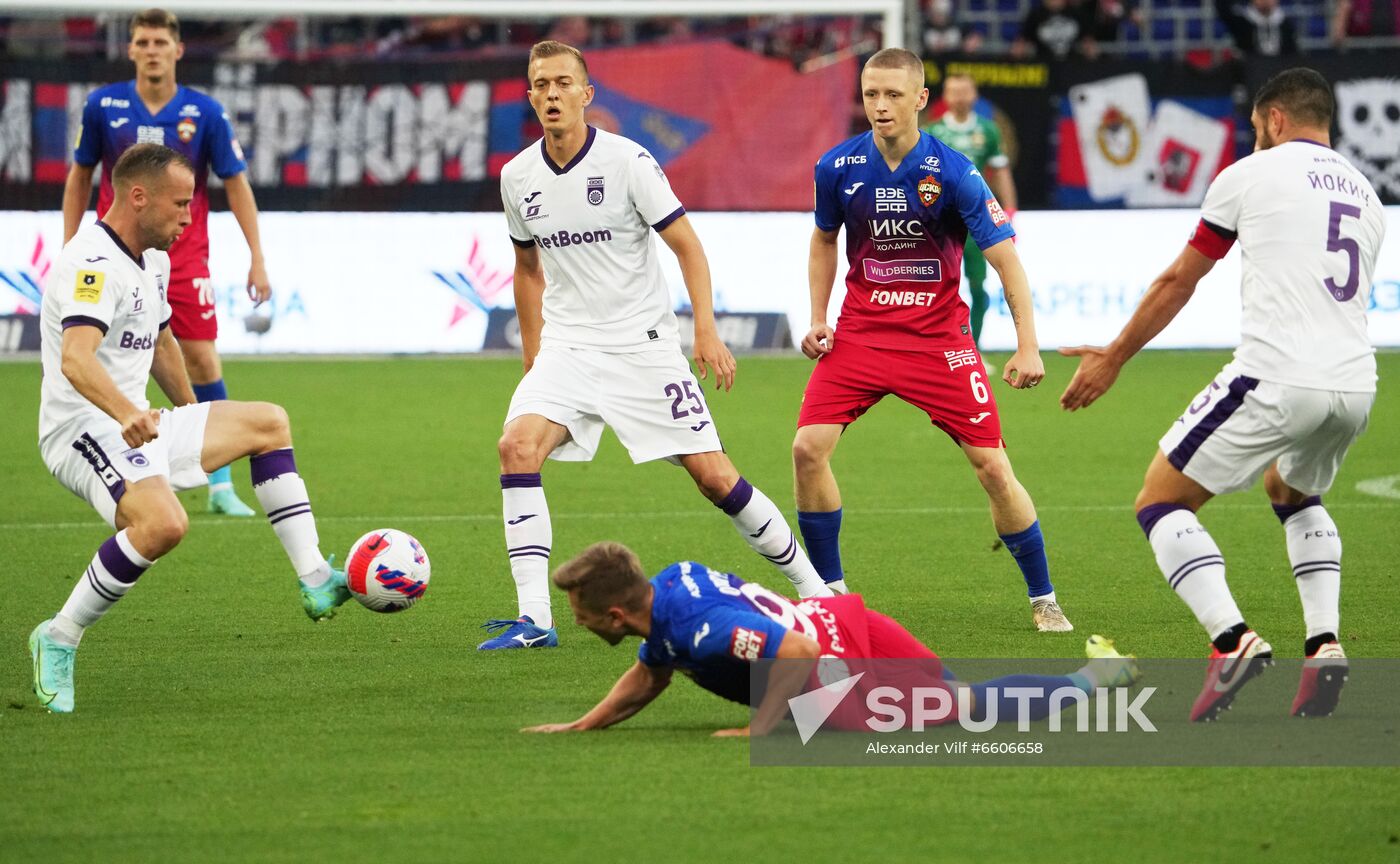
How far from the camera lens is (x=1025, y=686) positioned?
5246 mm

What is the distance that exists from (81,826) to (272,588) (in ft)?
11.5

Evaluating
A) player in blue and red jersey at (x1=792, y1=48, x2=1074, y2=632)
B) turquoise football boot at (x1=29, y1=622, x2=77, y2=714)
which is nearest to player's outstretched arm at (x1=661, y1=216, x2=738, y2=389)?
player in blue and red jersey at (x1=792, y1=48, x2=1074, y2=632)

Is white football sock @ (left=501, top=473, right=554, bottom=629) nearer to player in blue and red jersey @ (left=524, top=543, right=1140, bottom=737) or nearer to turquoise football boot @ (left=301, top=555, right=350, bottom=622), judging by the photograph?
turquoise football boot @ (left=301, top=555, right=350, bottom=622)

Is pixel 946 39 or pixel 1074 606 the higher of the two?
pixel 946 39

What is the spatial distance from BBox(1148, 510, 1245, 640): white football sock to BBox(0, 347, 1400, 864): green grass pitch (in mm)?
662

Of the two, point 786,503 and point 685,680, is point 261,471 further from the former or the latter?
point 786,503

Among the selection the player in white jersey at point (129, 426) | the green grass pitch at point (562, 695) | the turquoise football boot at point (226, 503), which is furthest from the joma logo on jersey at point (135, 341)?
the turquoise football boot at point (226, 503)

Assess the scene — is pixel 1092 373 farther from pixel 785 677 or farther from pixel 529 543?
pixel 529 543

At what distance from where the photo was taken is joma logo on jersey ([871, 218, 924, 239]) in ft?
22.8

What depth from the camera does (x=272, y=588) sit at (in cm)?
776

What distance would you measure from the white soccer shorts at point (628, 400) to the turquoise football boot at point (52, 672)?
1741mm

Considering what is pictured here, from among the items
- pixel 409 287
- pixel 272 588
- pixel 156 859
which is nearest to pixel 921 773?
pixel 156 859

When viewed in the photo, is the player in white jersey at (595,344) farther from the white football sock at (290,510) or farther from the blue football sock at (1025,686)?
the blue football sock at (1025,686)

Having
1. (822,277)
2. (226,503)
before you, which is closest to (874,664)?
(822,277)
